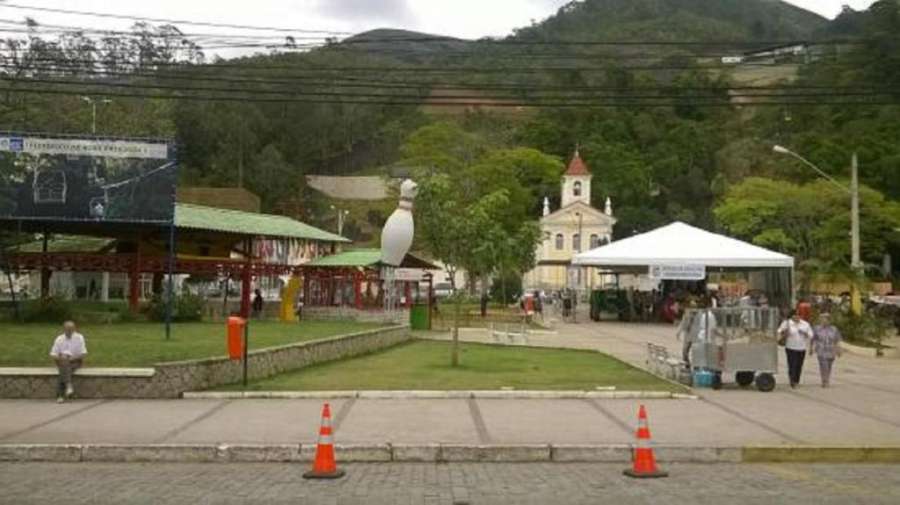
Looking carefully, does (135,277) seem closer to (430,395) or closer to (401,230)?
(401,230)

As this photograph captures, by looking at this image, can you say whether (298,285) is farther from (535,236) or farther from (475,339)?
(535,236)

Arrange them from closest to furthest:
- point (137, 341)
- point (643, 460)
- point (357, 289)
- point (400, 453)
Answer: point (643, 460), point (400, 453), point (137, 341), point (357, 289)

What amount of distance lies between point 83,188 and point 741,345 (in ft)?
72.8

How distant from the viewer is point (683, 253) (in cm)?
4369

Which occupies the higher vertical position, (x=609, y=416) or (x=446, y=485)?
(x=609, y=416)

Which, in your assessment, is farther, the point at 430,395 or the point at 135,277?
the point at 135,277

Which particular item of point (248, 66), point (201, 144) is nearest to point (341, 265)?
point (248, 66)

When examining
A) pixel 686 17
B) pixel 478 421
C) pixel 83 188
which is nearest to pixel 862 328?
pixel 478 421

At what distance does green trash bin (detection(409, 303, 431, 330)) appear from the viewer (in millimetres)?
42156

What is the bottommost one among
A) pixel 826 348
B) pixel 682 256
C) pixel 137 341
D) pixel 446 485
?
pixel 446 485

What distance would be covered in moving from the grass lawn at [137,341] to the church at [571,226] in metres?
74.1

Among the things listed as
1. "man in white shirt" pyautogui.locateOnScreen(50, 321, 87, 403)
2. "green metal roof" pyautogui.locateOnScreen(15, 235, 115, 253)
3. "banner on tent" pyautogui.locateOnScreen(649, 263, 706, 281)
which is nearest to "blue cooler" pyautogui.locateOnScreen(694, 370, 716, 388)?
"man in white shirt" pyautogui.locateOnScreen(50, 321, 87, 403)

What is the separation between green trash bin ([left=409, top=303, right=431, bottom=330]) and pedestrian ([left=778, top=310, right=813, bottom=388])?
2262cm

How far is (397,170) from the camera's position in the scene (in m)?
85.8
